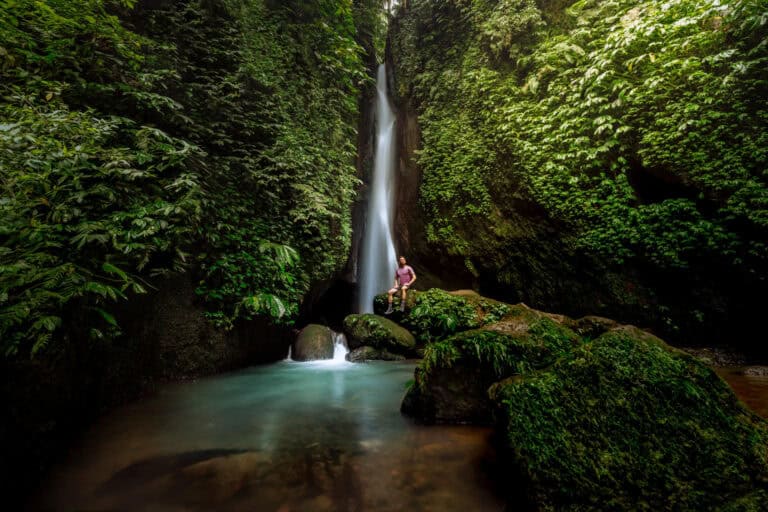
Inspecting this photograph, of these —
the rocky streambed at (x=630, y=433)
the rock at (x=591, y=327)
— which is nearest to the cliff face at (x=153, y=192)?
the rocky streambed at (x=630, y=433)

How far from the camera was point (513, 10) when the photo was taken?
376 inches

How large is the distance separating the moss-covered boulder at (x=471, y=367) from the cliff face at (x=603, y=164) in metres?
4.99

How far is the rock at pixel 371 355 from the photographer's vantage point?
8180 millimetres

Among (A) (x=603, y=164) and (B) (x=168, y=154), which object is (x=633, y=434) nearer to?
(B) (x=168, y=154)

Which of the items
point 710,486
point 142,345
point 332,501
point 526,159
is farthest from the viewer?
point 526,159

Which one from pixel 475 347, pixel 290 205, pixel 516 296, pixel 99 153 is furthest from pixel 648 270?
pixel 99 153

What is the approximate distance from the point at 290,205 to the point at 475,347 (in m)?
5.48

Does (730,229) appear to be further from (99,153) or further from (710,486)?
(99,153)

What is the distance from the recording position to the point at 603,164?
7.47 metres

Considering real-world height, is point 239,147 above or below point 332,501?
above

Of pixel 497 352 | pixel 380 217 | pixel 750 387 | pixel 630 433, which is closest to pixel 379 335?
pixel 497 352

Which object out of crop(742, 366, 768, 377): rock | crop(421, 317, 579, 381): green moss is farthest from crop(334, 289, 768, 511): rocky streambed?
crop(742, 366, 768, 377): rock

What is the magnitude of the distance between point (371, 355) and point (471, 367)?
5.03 m

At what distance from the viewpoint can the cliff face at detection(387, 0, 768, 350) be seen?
594cm
